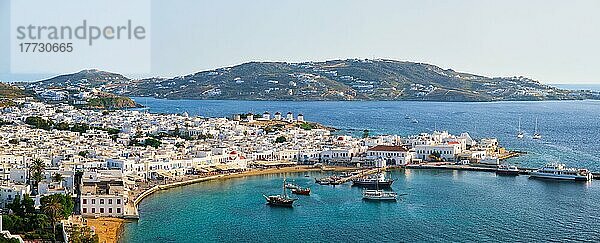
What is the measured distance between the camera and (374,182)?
70.1 ft

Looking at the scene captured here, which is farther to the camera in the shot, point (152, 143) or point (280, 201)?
point (152, 143)

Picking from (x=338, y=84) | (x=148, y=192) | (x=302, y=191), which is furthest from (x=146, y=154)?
(x=338, y=84)

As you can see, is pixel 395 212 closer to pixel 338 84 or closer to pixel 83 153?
pixel 83 153

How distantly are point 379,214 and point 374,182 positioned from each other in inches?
157

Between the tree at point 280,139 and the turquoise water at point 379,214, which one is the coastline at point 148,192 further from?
the tree at point 280,139

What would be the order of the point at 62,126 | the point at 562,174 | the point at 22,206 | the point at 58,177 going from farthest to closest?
the point at 62,126, the point at 562,174, the point at 58,177, the point at 22,206

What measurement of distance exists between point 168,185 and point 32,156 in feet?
17.2

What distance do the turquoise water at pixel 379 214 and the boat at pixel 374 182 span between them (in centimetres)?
38

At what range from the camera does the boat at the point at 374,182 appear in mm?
21328

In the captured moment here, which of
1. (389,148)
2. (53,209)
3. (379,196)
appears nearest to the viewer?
(53,209)

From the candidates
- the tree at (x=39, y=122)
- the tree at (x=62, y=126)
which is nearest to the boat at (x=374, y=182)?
the tree at (x=62, y=126)

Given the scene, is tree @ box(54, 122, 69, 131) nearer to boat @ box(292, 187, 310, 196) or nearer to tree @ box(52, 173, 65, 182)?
tree @ box(52, 173, 65, 182)

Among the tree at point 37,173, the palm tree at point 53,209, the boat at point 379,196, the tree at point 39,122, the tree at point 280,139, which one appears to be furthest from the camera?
the tree at point 39,122

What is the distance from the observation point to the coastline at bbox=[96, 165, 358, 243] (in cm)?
1480
